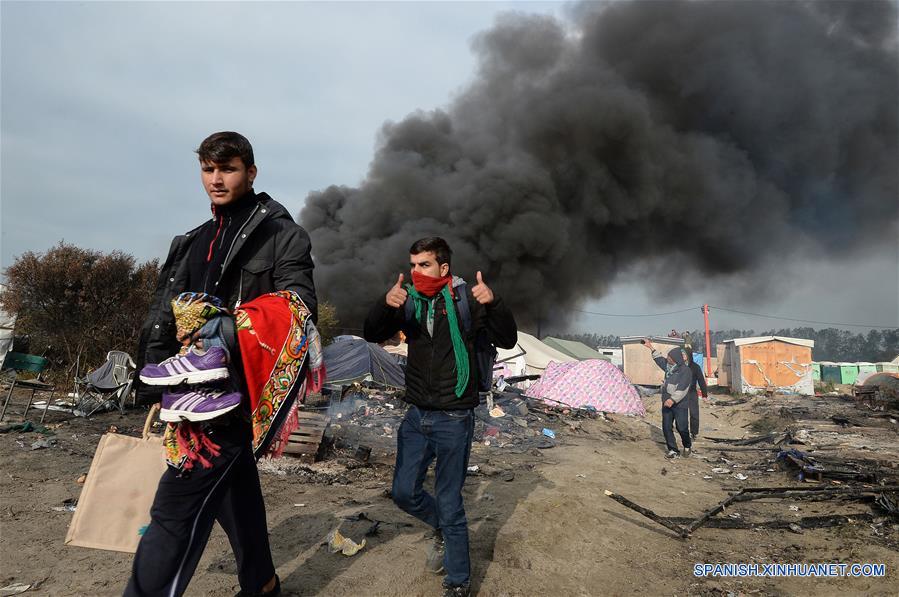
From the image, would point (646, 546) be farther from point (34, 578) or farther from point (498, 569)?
point (34, 578)

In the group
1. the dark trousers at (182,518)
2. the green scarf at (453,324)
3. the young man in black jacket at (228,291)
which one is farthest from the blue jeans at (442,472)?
the dark trousers at (182,518)

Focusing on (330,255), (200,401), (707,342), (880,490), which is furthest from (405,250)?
(200,401)

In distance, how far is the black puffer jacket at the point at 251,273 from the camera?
6.29ft

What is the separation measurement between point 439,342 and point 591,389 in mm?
13126

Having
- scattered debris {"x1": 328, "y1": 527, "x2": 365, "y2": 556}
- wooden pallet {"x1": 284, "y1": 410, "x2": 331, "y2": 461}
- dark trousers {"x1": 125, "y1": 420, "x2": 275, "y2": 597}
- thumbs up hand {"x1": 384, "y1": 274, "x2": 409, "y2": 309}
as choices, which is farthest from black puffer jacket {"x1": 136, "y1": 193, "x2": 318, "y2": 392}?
wooden pallet {"x1": 284, "y1": 410, "x2": 331, "y2": 461}

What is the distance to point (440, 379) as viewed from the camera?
2.66m

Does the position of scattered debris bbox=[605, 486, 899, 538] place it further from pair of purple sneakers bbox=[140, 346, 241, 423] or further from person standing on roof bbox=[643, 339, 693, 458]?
pair of purple sneakers bbox=[140, 346, 241, 423]

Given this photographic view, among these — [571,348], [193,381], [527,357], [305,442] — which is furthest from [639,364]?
[193,381]

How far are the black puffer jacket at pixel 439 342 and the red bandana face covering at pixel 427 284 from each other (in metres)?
0.06

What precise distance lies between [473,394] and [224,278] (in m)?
1.36

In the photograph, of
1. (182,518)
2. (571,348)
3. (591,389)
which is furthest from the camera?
(571,348)

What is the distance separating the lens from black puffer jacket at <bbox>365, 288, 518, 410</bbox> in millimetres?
2641

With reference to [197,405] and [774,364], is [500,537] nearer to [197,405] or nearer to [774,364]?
[197,405]

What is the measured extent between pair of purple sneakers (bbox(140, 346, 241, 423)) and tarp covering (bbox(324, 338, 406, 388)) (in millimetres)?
10300
